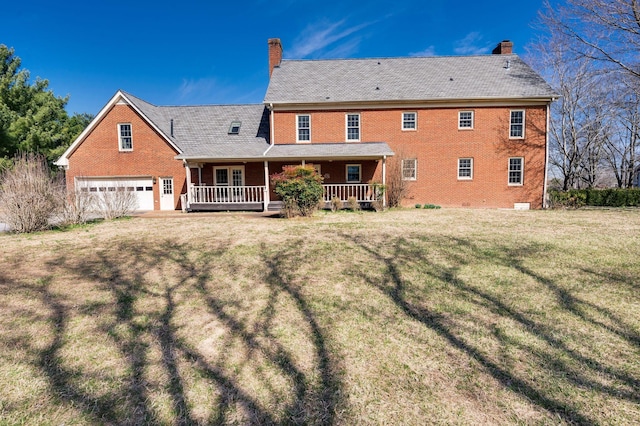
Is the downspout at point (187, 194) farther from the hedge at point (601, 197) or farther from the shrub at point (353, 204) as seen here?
the hedge at point (601, 197)

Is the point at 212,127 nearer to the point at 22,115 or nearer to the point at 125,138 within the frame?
the point at 125,138

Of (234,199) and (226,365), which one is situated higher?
(234,199)

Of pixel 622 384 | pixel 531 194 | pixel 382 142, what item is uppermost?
pixel 382 142

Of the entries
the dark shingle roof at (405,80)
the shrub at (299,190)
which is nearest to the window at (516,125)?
the dark shingle roof at (405,80)

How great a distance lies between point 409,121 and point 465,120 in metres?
3.21

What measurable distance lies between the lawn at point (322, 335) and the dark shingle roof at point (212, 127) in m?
12.6

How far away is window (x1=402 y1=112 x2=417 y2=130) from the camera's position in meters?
19.1

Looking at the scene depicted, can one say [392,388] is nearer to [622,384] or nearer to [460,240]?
[622,384]

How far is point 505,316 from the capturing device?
169 inches

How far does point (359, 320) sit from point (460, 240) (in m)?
5.26

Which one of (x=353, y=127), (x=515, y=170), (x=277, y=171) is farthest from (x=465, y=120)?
(x=277, y=171)

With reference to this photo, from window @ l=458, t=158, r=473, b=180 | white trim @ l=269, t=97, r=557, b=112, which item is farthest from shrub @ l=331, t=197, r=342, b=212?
window @ l=458, t=158, r=473, b=180

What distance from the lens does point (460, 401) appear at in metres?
2.72

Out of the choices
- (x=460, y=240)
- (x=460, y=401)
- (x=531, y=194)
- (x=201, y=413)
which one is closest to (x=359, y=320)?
(x=460, y=401)
